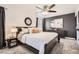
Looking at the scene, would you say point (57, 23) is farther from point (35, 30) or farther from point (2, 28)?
point (2, 28)

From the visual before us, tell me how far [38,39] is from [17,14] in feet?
2.45

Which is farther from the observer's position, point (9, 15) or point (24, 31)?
point (24, 31)

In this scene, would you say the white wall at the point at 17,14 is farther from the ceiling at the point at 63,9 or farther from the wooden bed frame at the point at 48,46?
the wooden bed frame at the point at 48,46

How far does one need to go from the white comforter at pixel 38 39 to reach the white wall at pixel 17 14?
0.30 m

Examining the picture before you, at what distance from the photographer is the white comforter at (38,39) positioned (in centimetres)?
195

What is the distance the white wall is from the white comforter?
0.99 feet

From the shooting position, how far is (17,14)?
212 cm

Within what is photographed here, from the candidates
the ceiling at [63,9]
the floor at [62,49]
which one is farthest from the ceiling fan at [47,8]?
the floor at [62,49]

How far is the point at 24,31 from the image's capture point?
217cm

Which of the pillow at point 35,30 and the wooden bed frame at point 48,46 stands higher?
the pillow at point 35,30
